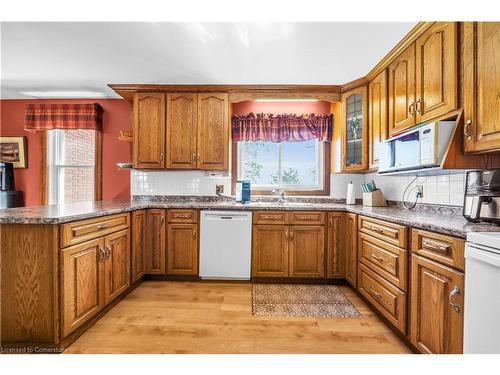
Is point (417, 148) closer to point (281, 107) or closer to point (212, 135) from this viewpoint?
point (281, 107)

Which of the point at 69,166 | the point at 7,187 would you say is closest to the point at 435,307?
the point at 69,166

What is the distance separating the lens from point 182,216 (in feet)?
10.3

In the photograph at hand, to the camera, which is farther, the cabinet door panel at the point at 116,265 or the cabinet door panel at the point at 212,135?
the cabinet door panel at the point at 212,135

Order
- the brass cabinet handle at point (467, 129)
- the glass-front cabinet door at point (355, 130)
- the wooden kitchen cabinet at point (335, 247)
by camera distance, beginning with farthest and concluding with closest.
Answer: the glass-front cabinet door at point (355, 130)
the wooden kitchen cabinet at point (335, 247)
the brass cabinet handle at point (467, 129)

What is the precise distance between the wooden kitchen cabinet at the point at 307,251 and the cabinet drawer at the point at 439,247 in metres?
1.34

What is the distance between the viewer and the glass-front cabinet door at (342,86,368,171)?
3.16 m

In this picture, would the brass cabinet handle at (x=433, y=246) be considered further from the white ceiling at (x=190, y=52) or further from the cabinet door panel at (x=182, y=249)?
the cabinet door panel at (x=182, y=249)

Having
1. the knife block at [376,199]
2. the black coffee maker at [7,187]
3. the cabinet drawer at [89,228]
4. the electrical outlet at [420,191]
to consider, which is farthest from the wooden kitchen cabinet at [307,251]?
the black coffee maker at [7,187]

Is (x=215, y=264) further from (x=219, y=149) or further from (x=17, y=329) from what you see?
(x=17, y=329)

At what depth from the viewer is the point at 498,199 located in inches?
60.2

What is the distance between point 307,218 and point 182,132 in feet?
6.17

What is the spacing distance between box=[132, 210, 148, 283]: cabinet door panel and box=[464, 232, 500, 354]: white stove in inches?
106

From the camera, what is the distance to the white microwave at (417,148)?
182cm

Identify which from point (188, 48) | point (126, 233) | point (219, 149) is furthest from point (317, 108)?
point (126, 233)
